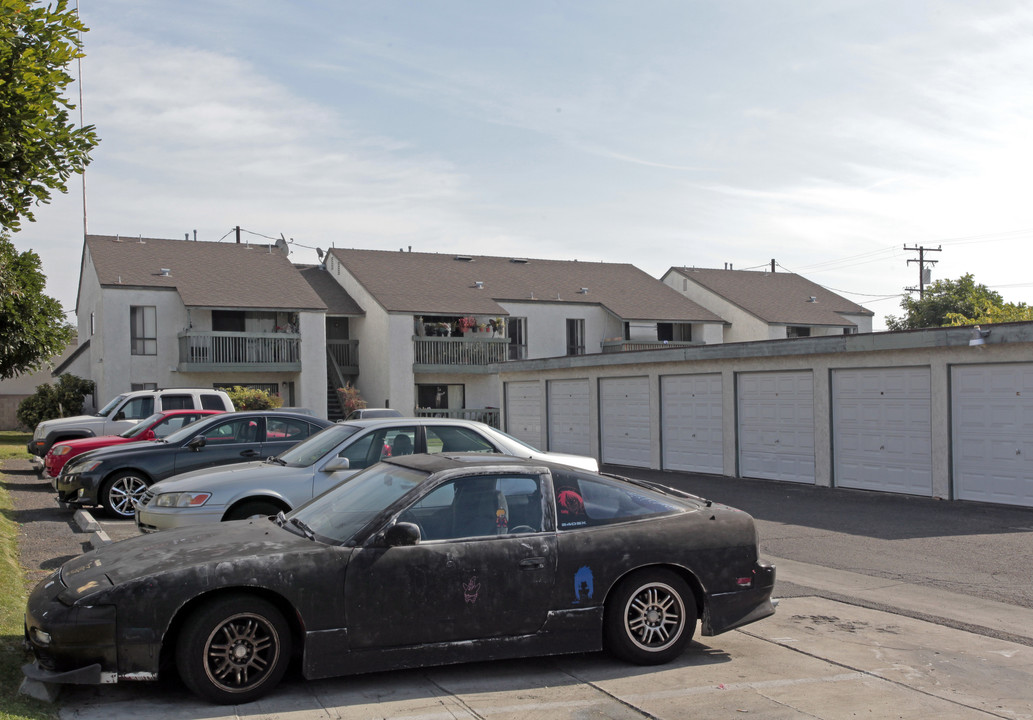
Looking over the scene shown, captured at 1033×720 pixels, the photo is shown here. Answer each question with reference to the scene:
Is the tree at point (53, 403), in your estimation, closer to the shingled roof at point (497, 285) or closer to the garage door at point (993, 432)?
the shingled roof at point (497, 285)

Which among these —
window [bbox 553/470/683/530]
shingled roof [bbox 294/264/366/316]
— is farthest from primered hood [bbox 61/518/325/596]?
shingled roof [bbox 294/264/366/316]

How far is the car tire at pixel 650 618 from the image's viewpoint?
648 cm

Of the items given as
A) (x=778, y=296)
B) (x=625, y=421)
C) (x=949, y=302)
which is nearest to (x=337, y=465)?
(x=625, y=421)

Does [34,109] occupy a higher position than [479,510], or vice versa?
[34,109]

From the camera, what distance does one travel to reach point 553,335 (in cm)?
4475

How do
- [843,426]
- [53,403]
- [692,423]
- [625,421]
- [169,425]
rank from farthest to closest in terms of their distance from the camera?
[53,403]
[625,421]
[692,423]
[843,426]
[169,425]

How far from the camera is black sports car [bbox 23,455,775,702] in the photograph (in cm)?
553

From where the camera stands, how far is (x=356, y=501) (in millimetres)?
6727

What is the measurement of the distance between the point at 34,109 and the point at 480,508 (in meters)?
6.10

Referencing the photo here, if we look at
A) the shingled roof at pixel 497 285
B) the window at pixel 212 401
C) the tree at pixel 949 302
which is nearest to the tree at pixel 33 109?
the window at pixel 212 401

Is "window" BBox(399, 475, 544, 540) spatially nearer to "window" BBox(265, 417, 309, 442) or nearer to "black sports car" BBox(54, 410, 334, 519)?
"black sports car" BBox(54, 410, 334, 519)

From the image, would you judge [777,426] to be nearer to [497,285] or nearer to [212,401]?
[212,401]

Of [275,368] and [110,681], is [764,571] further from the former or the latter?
[275,368]

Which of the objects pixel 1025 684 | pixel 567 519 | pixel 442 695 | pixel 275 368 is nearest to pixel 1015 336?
pixel 1025 684
